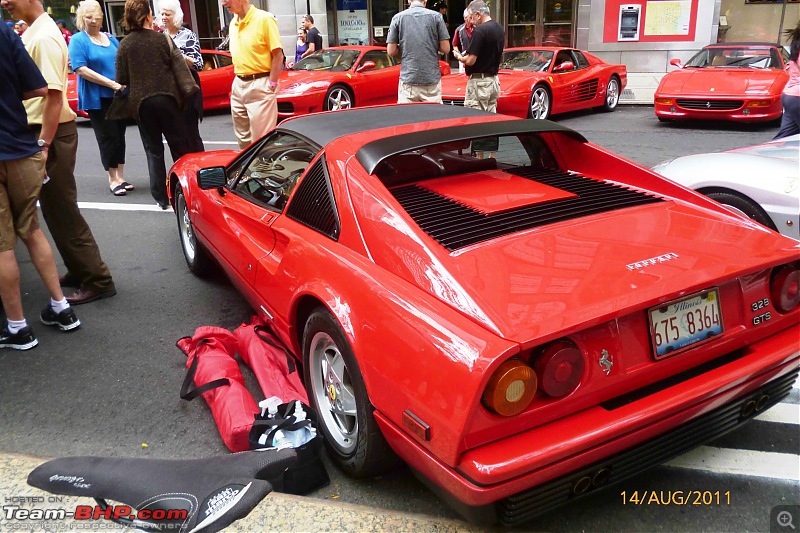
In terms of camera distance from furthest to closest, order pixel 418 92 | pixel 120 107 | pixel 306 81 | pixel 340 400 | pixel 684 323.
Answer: pixel 306 81 < pixel 418 92 < pixel 120 107 < pixel 340 400 < pixel 684 323

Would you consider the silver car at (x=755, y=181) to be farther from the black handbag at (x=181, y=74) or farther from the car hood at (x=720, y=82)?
the car hood at (x=720, y=82)

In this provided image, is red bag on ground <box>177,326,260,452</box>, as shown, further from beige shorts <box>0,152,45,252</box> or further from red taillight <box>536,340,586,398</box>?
red taillight <box>536,340,586,398</box>

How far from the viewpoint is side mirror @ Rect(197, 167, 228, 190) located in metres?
3.83

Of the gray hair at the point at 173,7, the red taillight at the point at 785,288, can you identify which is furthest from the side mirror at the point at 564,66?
the red taillight at the point at 785,288

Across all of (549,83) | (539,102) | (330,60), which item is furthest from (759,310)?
(330,60)

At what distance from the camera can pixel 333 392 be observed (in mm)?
2732

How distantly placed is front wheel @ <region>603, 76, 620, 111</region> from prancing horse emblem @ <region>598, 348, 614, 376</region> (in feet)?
38.1

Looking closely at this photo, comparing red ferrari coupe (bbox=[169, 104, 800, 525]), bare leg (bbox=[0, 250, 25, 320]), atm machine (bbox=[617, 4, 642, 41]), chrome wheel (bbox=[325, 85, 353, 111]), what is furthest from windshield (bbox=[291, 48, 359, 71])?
red ferrari coupe (bbox=[169, 104, 800, 525])

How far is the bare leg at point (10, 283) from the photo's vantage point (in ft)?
12.0

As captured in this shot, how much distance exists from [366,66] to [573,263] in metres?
10.6

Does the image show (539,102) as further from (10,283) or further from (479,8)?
(10,283)

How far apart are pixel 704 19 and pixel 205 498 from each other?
60.6ft

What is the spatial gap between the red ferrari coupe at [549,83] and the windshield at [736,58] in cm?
165

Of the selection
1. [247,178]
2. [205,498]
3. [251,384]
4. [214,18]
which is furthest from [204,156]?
[214,18]
